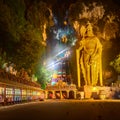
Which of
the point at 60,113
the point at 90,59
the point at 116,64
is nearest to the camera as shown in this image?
the point at 60,113

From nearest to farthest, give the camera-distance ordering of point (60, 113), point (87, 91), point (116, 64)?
point (60, 113) < point (87, 91) < point (116, 64)

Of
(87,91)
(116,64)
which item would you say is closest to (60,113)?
(87,91)

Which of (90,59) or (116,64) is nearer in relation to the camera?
(90,59)

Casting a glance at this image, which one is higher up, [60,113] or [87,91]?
[87,91]

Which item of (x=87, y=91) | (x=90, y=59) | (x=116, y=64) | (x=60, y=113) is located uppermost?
(x=90, y=59)

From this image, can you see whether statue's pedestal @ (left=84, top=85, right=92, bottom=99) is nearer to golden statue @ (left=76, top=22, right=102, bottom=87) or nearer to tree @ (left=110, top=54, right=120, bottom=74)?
golden statue @ (left=76, top=22, right=102, bottom=87)

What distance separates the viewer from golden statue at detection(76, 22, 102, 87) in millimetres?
44969

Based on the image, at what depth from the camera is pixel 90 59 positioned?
44938 mm

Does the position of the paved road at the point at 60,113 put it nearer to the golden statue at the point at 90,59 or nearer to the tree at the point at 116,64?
the golden statue at the point at 90,59

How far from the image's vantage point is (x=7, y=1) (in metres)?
35.2

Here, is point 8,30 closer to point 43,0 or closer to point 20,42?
point 20,42

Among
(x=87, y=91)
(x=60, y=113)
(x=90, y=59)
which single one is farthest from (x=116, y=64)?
(x=60, y=113)

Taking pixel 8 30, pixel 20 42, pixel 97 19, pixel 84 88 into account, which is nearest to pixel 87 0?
pixel 97 19

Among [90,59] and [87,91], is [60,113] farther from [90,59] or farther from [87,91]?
[90,59]
